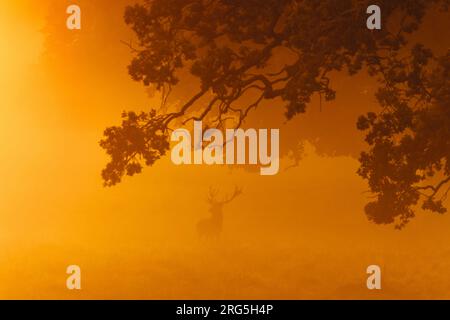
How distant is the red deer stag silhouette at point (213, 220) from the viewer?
5.16 meters

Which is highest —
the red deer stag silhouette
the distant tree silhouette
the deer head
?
the distant tree silhouette

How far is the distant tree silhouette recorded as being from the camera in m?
4.77

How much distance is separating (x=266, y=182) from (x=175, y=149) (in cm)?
74

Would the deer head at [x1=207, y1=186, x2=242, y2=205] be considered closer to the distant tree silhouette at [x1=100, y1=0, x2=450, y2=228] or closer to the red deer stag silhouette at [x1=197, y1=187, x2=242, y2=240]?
the red deer stag silhouette at [x1=197, y1=187, x2=242, y2=240]

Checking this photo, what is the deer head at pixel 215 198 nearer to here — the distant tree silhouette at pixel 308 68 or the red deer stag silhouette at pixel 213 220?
the red deer stag silhouette at pixel 213 220

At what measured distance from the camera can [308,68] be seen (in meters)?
4.92

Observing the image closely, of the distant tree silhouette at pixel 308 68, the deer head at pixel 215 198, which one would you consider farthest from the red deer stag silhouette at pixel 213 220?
the distant tree silhouette at pixel 308 68

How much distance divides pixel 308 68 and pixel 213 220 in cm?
133

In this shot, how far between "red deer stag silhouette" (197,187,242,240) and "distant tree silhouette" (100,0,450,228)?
1.80 feet

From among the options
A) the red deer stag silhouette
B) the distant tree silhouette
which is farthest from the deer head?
the distant tree silhouette

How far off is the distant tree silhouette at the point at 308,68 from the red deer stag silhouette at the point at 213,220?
1.80 ft

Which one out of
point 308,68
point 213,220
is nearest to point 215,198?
point 213,220

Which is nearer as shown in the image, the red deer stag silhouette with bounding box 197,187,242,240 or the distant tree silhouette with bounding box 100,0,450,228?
the distant tree silhouette with bounding box 100,0,450,228
